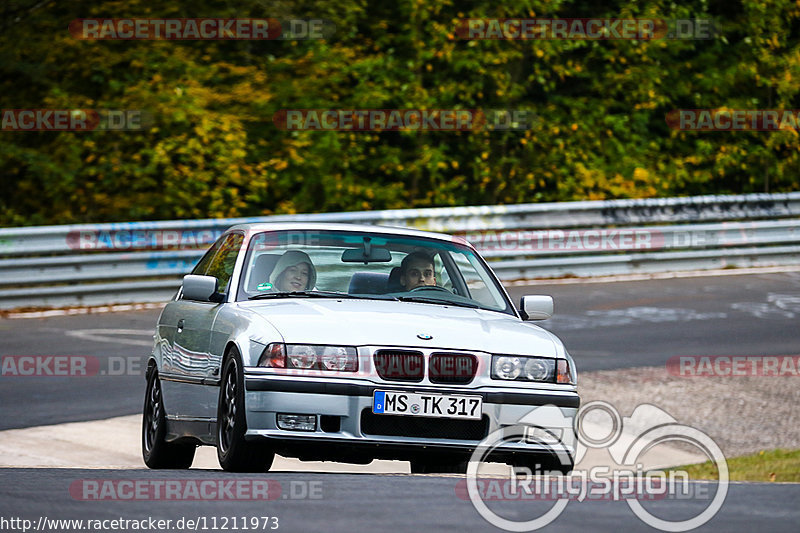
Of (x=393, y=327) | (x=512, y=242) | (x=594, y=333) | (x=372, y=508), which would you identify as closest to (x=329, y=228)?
(x=393, y=327)

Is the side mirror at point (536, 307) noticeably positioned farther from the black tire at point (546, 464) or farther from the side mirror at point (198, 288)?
the side mirror at point (198, 288)

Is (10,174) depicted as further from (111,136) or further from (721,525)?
(721,525)

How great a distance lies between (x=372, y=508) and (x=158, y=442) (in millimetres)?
3429

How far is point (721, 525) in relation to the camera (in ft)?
18.9

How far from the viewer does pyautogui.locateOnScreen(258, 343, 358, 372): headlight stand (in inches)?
289

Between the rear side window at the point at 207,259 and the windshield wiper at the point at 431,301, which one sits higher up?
the rear side window at the point at 207,259

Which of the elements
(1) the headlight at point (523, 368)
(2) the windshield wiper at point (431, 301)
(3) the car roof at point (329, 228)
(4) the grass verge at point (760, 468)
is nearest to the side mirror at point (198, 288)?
(3) the car roof at point (329, 228)

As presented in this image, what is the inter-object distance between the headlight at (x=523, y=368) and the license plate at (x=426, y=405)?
0.20m

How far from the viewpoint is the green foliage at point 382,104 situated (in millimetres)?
22109

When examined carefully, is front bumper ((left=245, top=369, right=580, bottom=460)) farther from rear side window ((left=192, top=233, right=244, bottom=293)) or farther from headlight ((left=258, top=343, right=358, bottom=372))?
rear side window ((left=192, top=233, right=244, bottom=293))

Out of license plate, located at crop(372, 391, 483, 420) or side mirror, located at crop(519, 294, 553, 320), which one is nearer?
license plate, located at crop(372, 391, 483, 420)

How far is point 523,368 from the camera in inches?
299

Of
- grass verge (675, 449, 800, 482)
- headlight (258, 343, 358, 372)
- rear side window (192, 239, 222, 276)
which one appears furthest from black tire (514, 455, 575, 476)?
rear side window (192, 239, 222, 276)

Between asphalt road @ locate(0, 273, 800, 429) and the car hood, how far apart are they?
440cm
